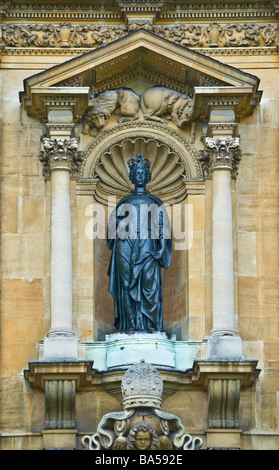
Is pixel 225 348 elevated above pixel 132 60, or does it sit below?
below

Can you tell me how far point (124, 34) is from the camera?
25750 mm

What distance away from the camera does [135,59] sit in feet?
83.6

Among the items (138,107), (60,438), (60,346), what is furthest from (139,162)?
(60,438)

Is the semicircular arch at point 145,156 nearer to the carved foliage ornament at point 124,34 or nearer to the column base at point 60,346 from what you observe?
the carved foliage ornament at point 124,34

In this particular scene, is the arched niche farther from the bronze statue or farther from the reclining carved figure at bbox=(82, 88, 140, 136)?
the bronze statue

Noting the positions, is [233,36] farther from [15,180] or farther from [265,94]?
[15,180]

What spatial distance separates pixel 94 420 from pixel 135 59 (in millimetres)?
4586

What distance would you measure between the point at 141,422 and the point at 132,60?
4880 mm

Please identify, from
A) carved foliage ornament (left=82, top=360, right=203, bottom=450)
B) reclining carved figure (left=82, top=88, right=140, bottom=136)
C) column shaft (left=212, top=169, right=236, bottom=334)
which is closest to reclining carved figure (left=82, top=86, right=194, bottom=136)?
reclining carved figure (left=82, top=88, right=140, bottom=136)

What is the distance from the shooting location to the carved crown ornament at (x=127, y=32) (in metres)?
25.7

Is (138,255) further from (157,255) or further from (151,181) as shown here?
(151,181)

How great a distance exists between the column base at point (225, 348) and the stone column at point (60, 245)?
1.63 meters
